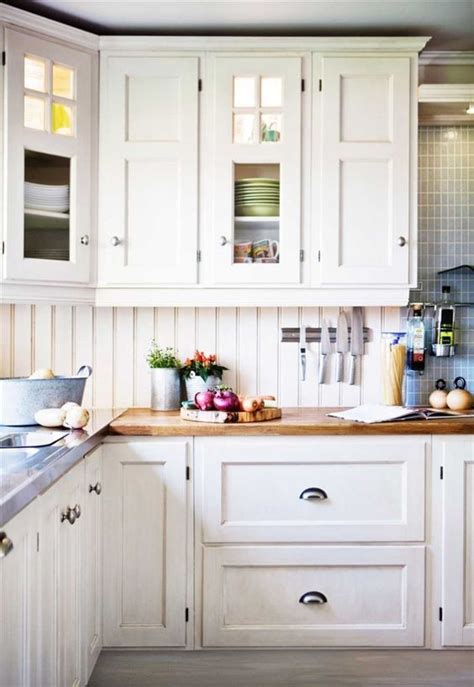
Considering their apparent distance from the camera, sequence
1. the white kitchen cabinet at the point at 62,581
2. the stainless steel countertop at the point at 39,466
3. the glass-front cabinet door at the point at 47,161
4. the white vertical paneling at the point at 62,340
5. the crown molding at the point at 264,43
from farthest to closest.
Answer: the white vertical paneling at the point at 62,340
the crown molding at the point at 264,43
the glass-front cabinet door at the point at 47,161
the white kitchen cabinet at the point at 62,581
the stainless steel countertop at the point at 39,466

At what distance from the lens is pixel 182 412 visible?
91.4 inches

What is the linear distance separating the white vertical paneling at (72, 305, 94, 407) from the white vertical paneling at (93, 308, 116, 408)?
17mm

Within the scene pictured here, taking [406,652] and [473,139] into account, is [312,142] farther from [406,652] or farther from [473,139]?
[406,652]

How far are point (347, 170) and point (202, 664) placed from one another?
188 cm

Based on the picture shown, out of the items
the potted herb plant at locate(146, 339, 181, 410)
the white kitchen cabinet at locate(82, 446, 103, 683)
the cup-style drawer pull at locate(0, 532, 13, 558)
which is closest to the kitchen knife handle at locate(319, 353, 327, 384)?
the potted herb plant at locate(146, 339, 181, 410)

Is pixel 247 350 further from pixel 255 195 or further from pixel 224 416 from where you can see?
pixel 255 195

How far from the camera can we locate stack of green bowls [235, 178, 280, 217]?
2.43 m

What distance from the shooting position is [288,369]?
2715 millimetres

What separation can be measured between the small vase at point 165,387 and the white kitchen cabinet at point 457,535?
1.04 meters

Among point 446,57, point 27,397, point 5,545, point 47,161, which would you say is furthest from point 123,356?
point 446,57

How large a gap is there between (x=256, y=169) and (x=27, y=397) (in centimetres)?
122

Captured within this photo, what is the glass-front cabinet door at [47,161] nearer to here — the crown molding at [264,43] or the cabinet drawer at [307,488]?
the crown molding at [264,43]

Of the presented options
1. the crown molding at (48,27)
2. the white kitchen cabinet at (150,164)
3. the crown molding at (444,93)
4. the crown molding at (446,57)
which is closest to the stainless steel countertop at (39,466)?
the white kitchen cabinet at (150,164)

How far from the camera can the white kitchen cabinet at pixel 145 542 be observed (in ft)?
7.02
